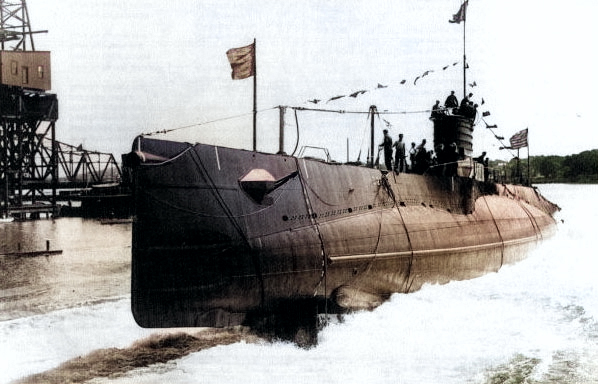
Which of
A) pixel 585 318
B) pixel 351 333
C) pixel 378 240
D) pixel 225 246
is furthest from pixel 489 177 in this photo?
A: pixel 225 246

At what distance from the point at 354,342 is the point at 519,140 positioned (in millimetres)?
17813

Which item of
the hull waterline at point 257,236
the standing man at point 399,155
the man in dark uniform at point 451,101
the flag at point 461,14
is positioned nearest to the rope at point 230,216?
the hull waterline at point 257,236

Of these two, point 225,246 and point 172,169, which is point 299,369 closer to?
point 225,246

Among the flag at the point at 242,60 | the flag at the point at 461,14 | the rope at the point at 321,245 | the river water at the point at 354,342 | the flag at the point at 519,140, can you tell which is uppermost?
the flag at the point at 461,14

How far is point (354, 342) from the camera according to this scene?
1048 centimetres

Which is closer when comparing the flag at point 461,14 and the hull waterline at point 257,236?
the hull waterline at point 257,236

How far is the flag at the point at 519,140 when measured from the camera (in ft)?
81.3

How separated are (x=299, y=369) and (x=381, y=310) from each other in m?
3.32

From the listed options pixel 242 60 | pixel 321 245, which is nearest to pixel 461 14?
pixel 242 60

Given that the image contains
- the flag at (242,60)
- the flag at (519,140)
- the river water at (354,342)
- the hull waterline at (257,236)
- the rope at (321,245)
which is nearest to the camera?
the river water at (354,342)

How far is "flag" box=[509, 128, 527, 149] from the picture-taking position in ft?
81.3

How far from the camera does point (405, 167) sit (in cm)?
1730

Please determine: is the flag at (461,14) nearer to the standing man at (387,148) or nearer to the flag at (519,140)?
the standing man at (387,148)

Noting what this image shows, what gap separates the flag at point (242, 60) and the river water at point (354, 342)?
5.74 meters
